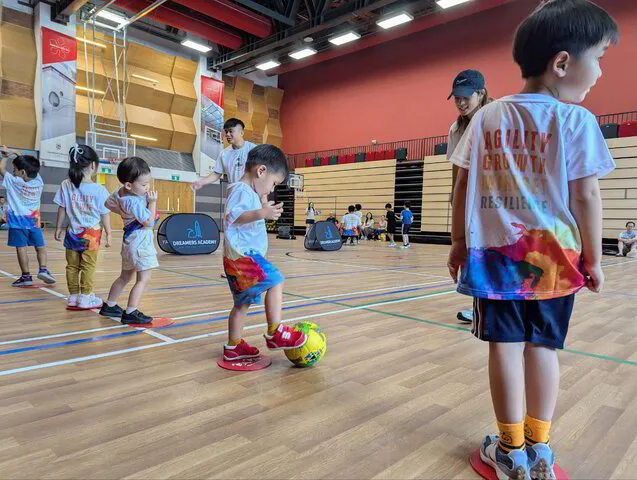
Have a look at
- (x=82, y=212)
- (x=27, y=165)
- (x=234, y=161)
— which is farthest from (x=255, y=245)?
(x=27, y=165)

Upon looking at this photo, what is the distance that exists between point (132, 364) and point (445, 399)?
4.88 ft

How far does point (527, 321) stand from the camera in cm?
118

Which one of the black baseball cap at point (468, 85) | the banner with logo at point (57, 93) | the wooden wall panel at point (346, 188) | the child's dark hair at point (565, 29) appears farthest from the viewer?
the wooden wall panel at point (346, 188)

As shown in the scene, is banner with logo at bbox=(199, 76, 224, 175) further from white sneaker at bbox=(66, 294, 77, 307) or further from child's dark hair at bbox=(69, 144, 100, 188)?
white sneaker at bbox=(66, 294, 77, 307)

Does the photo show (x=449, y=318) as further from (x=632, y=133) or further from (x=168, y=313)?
(x=632, y=133)

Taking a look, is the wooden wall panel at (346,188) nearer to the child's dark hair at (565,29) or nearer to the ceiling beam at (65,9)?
the ceiling beam at (65,9)

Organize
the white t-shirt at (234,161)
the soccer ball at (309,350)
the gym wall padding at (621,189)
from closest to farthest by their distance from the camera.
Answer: the soccer ball at (309,350) < the white t-shirt at (234,161) < the gym wall padding at (621,189)

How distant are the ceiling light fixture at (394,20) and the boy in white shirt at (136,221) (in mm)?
13547

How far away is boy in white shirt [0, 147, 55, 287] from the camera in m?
4.24

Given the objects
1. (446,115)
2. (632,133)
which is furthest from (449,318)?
(446,115)

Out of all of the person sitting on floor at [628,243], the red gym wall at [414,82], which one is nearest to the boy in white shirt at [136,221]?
the person sitting on floor at [628,243]

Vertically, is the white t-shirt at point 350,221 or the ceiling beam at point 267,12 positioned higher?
the ceiling beam at point 267,12

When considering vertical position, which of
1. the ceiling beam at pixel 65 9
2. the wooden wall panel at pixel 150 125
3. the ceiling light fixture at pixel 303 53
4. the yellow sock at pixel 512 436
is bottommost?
the yellow sock at pixel 512 436

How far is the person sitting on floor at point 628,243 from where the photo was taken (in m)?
11.3
